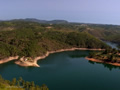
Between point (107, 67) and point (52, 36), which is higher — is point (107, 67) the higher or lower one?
the lower one

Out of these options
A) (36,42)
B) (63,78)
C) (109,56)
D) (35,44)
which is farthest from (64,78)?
(36,42)

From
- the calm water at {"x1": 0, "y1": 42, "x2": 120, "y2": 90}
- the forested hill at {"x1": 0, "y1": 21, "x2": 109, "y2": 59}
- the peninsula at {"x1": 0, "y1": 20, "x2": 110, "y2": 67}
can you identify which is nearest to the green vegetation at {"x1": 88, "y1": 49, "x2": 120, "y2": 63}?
the calm water at {"x1": 0, "y1": 42, "x2": 120, "y2": 90}

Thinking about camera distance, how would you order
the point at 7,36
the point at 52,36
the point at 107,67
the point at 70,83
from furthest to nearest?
the point at 52,36 → the point at 7,36 → the point at 107,67 → the point at 70,83

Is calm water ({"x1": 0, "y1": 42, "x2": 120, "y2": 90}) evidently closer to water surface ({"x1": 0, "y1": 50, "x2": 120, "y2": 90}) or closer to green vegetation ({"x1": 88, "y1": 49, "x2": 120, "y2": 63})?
water surface ({"x1": 0, "y1": 50, "x2": 120, "y2": 90})

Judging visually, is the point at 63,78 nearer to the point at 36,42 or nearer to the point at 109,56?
the point at 109,56

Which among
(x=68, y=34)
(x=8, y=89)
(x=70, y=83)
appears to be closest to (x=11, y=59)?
(x=70, y=83)

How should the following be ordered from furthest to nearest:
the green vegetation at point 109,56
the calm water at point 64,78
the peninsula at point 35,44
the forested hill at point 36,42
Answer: the forested hill at point 36,42
the green vegetation at point 109,56
the peninsula at point 35,44
the calm water at point 64,78

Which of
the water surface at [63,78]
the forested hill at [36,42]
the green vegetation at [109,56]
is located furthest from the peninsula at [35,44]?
the green vegetation at [109,56]

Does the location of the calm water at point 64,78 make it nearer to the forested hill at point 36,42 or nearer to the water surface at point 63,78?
the water surface at point 63,78

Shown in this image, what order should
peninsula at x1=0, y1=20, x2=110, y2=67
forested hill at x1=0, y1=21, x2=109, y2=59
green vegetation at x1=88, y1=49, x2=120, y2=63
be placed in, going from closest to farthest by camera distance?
1. peninsula at x1=0, y1=20, x2=110, y2=67
2. green vegetation at x1=88, y1=49, x2=120, y2=63
3. forested hill at x1=0, y1=21, x2=109, y2=59

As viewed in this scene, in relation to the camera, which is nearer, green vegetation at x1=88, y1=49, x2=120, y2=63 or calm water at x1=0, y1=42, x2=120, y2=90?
calm water at x1=0, y1=42, x2=120, y2=90

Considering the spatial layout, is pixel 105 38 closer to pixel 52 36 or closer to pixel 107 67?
pixel 52 36
